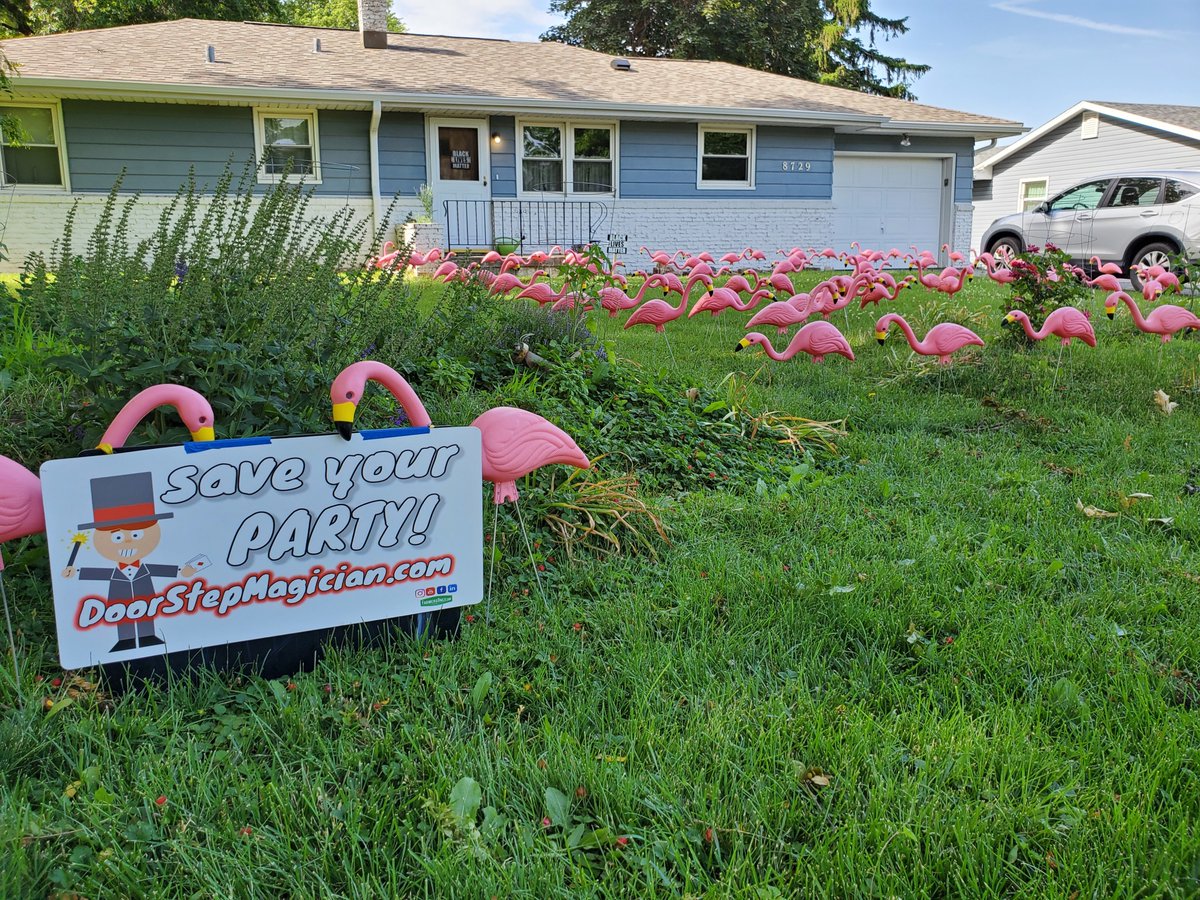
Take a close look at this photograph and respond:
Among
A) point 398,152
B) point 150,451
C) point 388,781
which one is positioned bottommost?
point 388,781

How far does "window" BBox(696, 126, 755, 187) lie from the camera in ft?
54.9

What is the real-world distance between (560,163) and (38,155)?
8.58 meters

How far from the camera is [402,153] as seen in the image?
1462 cm

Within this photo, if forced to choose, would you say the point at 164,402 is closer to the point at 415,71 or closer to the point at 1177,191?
the point at 1177,191

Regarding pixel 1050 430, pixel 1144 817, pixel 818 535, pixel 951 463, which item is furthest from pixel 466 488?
pixel 1050 430

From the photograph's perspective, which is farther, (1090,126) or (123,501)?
(1090,126)

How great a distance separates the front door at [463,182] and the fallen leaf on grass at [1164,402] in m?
11.4

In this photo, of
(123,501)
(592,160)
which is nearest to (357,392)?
(123,501)

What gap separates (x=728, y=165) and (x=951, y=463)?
13.7 metres

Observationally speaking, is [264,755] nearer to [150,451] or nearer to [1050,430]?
[150,451]

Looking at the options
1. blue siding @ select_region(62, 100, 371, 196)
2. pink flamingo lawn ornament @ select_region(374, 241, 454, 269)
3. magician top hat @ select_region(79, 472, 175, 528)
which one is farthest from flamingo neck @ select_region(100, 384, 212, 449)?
blue siding @ select_region(62, 100, 371, 196)

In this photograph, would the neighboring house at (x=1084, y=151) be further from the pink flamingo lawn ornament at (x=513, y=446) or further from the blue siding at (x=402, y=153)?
the pink flamingo lawn ornament at (x=513, y=446)

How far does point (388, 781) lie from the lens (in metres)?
1.99

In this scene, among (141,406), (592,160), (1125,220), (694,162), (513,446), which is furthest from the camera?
(694,162)
